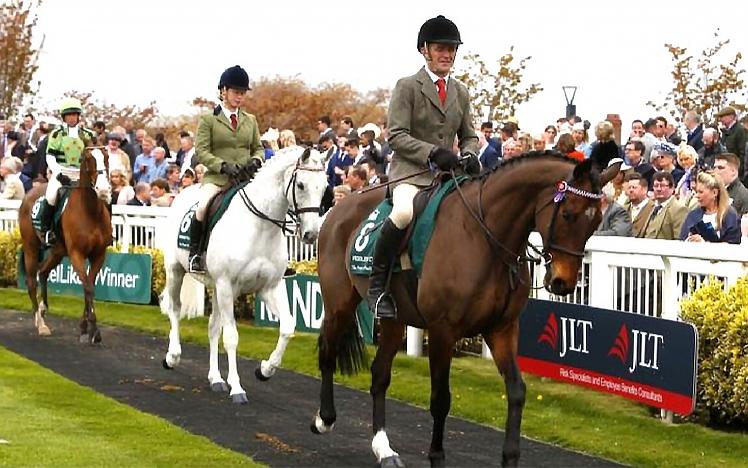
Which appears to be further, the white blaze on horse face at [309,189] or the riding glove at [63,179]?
the riding glove at [63,179]

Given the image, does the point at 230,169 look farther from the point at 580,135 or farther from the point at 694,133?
the point at 694,133

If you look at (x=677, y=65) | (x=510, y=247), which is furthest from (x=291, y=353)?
(x=677, y=65)

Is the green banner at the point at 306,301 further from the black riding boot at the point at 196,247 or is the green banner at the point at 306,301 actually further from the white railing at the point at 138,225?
the white railing at the point at 138,225

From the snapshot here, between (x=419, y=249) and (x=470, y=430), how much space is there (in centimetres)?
195

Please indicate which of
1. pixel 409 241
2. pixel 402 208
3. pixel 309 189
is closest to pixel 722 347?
pixel 409 241

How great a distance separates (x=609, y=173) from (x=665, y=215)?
4.22 meters

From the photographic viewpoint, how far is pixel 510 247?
8.19 metres

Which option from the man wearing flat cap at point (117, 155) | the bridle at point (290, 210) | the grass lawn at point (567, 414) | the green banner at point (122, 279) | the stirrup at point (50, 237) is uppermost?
the man wearing flat cap at point (117, 155)

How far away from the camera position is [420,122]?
9.09m

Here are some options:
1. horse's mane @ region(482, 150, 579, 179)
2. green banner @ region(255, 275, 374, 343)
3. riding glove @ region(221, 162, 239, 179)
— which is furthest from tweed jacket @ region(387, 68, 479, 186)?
green banner @ region(255, 275, 374, 343)

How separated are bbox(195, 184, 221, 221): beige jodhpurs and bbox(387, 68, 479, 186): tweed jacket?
354 centimetres

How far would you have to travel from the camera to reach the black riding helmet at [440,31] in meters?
8.83

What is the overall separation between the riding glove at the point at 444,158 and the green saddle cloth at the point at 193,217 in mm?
3809

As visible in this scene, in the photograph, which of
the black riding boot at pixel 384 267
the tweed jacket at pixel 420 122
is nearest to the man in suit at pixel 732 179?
the tweed jacket at pixel 420 122
